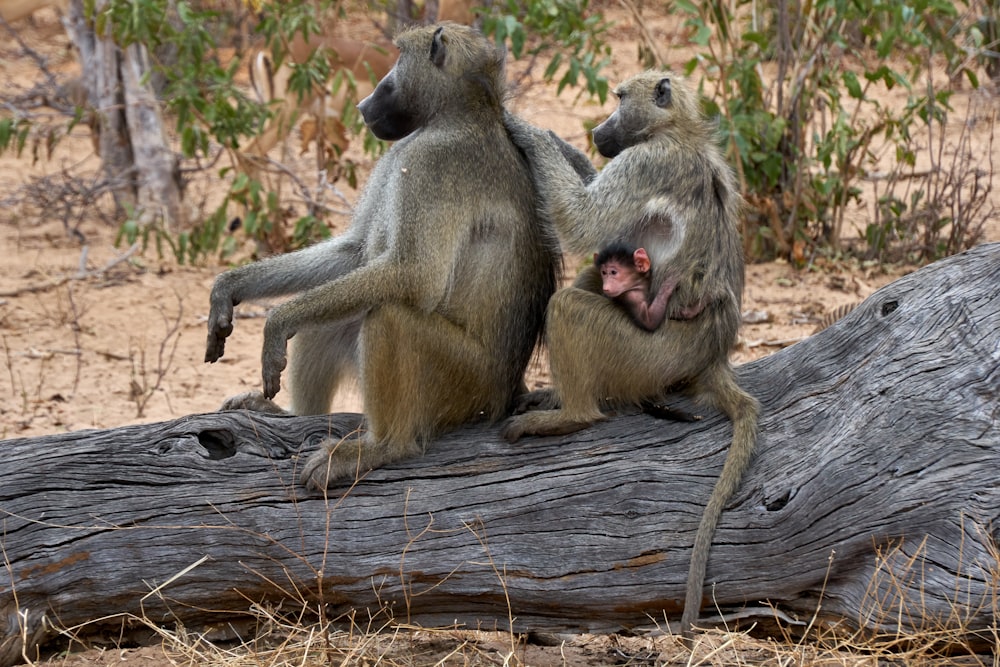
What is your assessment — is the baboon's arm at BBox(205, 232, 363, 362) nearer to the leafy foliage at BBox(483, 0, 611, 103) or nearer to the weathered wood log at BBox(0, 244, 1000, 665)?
the weathered wood log at BBox(0, 244, 1000, 665)

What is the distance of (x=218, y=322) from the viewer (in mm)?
4012

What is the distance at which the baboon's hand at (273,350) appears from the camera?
3734 millimetres

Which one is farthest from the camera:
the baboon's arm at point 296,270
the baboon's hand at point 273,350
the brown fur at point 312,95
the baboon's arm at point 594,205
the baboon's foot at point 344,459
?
the brown fur at point 312,95

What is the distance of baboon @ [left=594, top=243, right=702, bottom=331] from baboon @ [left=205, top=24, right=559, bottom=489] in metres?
0.34

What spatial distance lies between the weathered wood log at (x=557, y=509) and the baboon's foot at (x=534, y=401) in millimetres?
286

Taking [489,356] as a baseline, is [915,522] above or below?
below

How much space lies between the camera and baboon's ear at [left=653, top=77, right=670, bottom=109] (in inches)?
160

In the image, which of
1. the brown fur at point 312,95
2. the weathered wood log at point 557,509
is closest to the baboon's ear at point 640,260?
the weathered wood log at point 557,509

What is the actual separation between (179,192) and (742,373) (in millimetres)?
6656

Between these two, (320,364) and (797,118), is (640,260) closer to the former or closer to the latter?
(320,364)

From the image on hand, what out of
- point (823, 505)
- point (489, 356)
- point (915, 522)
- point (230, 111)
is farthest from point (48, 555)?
point (230, 111)

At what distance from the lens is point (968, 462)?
10.4 ft

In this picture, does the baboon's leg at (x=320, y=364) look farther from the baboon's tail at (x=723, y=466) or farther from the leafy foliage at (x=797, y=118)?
the leafy foliage at (x=797, y=118)

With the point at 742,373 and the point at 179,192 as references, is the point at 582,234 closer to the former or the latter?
the point at 742,373
